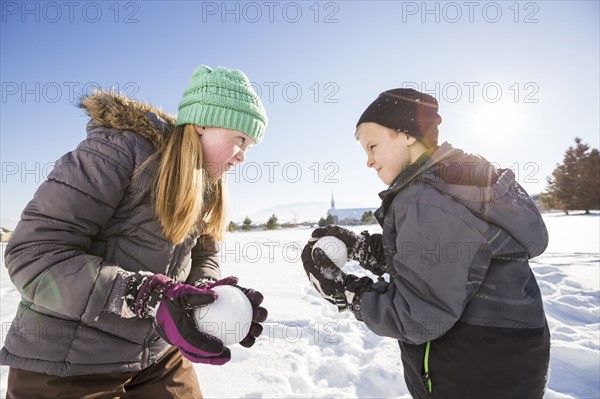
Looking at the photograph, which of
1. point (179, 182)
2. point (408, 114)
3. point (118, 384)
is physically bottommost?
point (118, 384)

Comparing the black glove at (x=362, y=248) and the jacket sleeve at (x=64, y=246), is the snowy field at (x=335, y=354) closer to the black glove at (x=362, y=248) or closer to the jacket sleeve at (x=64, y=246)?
the black glove at (x=362, y=248)

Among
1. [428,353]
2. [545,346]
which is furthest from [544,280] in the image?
[428,353]

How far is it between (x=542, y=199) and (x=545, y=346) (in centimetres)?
4164

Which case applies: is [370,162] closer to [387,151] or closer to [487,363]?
[387,151]

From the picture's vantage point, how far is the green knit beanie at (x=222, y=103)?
5.60 feet

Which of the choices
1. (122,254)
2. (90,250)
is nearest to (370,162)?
(122,254)

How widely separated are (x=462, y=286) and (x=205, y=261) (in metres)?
1.57

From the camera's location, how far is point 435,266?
130 centimetres

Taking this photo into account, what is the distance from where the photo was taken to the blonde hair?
1.48 metres

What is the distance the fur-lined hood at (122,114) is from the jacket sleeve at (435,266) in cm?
131

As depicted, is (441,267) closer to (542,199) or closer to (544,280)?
(544,280)

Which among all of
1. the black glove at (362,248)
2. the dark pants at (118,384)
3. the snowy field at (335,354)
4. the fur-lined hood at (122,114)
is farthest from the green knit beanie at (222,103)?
the snowy field at (335,354)

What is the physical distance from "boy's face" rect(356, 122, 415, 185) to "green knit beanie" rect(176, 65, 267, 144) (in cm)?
69

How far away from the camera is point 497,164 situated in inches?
66.1
